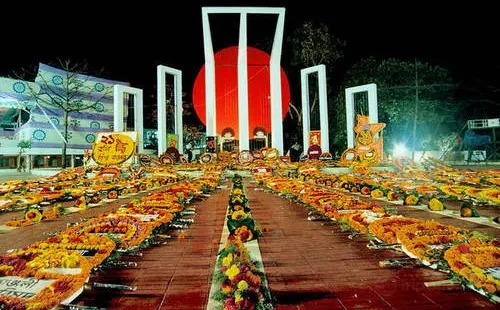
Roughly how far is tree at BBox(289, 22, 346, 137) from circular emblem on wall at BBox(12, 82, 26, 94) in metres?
23.9

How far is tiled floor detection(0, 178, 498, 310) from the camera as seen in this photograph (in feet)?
9.66

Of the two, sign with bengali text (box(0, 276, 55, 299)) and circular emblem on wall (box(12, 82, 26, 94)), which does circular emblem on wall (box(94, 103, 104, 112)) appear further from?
sign with bengali text (box(0, 276, 55, 299))

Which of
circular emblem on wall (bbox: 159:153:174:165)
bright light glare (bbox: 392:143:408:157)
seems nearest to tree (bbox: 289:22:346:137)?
bright light glare (bbox: 392:143:408:157)

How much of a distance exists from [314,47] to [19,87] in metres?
25.8

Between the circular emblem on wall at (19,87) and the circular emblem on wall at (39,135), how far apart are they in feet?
11.9

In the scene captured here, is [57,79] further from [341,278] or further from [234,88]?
[341,278]

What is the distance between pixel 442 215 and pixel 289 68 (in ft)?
94.4

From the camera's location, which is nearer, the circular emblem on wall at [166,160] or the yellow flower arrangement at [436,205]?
the yellow flower arrangement at [436,205]

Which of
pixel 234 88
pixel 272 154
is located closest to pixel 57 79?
pixel 234 88

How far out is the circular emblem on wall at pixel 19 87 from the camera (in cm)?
3145

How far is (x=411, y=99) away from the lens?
25.6 metres

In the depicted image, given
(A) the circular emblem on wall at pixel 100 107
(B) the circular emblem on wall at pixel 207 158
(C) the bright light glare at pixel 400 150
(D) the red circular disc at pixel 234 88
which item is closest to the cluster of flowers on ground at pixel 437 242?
(B) the circular emblem on wall at pixel 207 158

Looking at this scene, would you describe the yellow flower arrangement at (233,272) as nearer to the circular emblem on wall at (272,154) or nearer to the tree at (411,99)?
the circular emblem on wall at (272,154)

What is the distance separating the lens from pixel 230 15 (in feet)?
84.3
